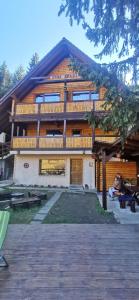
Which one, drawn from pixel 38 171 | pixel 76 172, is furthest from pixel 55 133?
pixel 76 172

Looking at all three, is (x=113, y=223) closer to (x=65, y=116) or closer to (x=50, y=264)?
(x=50, y=264)

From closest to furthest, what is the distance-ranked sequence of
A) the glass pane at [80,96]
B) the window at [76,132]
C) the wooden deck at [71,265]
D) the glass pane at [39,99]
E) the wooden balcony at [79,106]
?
the wooden deck at [71,265] < the wooden balcony at [79,106] < the glass pane at [80,96] < the window at [76,132] < the glass pane at [39,99]

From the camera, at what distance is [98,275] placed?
4172mm

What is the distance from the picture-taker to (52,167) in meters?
21.0

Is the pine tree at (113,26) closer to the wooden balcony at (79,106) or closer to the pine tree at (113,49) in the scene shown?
the pine tree at (113,49)

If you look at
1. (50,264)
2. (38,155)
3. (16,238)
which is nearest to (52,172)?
(38,155)

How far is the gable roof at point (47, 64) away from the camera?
69.5ft

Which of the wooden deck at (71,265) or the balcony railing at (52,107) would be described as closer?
the wooden deck at (71,265)

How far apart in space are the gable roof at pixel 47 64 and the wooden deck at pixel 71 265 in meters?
16.0

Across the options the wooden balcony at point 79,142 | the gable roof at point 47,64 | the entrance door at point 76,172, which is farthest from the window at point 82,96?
the entrance door at point 76,172

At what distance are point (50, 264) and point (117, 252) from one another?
1283mm

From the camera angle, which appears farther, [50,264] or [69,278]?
[50,264]

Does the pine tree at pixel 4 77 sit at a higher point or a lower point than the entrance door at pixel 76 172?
higher

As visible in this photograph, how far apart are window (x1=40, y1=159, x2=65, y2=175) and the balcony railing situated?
344cm
